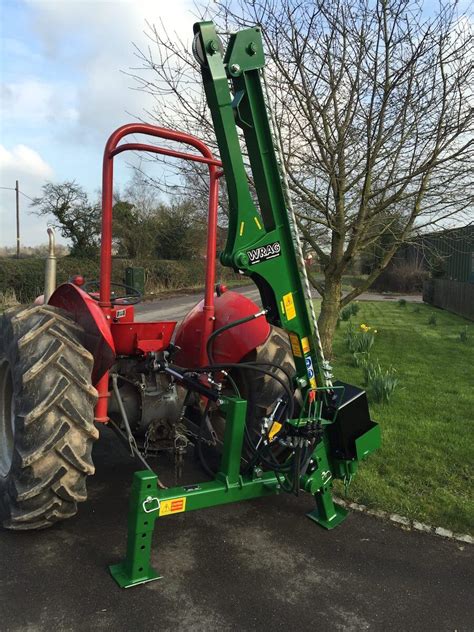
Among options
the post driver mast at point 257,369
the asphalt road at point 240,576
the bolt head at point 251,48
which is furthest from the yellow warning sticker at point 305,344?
the bolt head at point 251,48

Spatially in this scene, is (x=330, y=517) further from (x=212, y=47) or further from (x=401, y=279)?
(x=401, y=279)

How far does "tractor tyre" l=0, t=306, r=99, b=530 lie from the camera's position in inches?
106

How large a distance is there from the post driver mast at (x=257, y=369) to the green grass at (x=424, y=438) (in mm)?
709

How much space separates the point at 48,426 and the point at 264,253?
1.43 meters

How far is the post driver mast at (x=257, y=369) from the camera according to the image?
8.56ft

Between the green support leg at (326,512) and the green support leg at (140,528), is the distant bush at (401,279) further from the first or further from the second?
the green support leg at (140,528)

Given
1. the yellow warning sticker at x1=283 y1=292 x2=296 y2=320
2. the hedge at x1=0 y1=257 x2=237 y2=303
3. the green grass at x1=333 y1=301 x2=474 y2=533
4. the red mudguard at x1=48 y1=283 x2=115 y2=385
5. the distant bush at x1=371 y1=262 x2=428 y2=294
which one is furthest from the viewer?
the distant bush at x1=371 y1=262 x2=428 y2=294

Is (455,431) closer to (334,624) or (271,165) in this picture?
(334,624)

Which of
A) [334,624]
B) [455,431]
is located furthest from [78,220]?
[334,624]

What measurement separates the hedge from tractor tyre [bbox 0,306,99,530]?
45.2 feet

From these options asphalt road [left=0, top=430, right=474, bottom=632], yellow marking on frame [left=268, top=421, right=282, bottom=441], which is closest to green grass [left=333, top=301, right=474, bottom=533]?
asphalt road [left=0, top=430, right=474, bottom=632]

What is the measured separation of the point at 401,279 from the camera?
105ft

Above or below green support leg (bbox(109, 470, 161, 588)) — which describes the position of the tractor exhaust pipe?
above

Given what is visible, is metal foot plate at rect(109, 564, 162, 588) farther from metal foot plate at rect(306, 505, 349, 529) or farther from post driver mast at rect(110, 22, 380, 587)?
metal foot plate at rect(306, 505, 349, 529)
